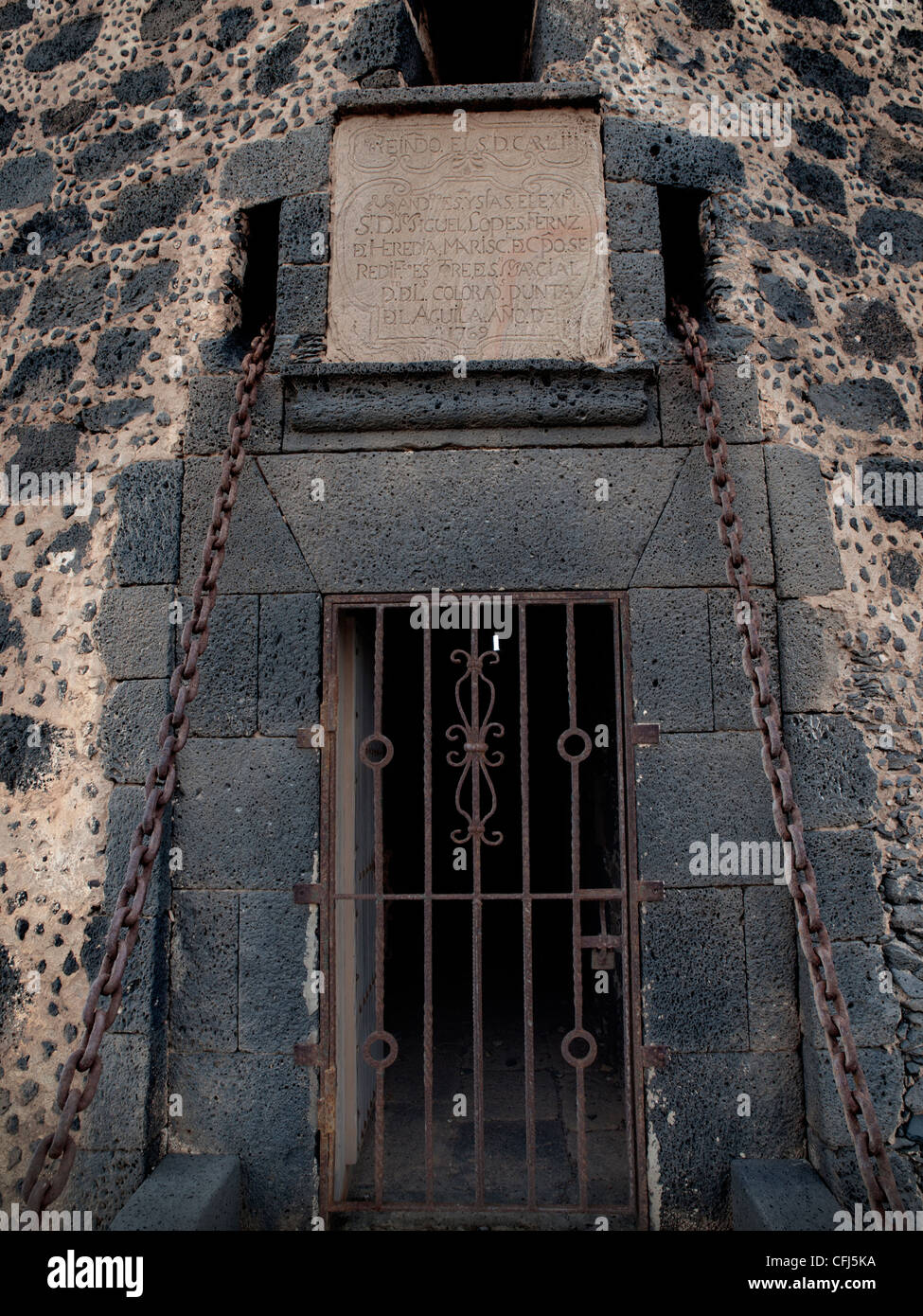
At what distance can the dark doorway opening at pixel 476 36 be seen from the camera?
3455 mm

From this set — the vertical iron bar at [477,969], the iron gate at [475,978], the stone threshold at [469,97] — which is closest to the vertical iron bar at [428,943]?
the iron gate at [475,978]

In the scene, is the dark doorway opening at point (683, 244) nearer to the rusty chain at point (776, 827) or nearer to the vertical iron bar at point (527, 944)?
the rusty chain at point (776, 827)

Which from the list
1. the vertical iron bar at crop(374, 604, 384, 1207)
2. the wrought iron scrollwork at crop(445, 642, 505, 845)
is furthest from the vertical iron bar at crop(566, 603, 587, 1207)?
the vertical iron bar at crop(374, 604, 384, 1207)

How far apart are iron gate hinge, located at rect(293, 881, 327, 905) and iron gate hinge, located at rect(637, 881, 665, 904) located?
3.45 feet

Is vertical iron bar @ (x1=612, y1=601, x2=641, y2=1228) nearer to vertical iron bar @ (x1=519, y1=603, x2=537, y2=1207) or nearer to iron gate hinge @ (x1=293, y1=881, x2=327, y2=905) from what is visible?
vertical iron bar @ (x1=519, y1=603, x2=537, y2=1207)

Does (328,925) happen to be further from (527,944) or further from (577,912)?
(577,912)

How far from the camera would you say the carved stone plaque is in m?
2.87

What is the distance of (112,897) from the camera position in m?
2.66

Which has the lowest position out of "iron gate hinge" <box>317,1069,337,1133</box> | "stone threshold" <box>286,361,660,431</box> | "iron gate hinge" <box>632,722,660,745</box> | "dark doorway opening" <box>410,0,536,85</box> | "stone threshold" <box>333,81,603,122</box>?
"iron gate hinge" <box>317,1069,337,1133</box>

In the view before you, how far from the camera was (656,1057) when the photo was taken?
2.55 m

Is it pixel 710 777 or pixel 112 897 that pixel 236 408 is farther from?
pixel 710 777

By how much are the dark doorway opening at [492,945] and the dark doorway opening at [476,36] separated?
252 cm

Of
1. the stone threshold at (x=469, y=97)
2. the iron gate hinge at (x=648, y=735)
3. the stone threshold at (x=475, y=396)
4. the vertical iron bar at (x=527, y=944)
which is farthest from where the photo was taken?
the stone threshold at (x=469, y=97)

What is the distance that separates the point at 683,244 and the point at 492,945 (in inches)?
202
